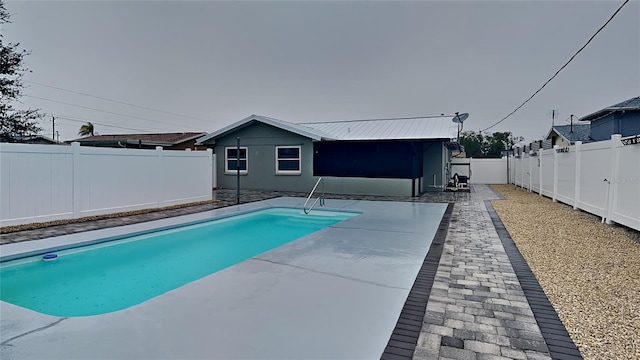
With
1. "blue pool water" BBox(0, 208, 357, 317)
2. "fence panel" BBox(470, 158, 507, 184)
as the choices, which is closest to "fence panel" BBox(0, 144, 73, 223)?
"blue pool water" BBox(0, 208, 357, 317)

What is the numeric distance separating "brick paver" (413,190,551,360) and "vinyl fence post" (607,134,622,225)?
4022 millimetres

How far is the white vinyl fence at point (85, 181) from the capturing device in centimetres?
714

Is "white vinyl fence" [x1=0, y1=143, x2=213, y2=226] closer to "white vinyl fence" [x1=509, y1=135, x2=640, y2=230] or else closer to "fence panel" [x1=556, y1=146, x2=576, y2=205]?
"white vinyl fence" [x1=509, y1=135, x2=640, y2=230]

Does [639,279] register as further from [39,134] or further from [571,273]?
[39,134]

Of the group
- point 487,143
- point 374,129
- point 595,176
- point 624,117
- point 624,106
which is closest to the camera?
point 595,176

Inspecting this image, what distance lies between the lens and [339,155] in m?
15.2

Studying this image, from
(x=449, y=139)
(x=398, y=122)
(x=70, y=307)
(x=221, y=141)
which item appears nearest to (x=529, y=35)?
(x=449, y=139)

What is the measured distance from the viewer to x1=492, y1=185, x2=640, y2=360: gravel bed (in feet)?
8.93

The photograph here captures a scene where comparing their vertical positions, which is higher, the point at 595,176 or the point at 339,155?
the point at 339,155

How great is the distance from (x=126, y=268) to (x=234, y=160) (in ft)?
37.7

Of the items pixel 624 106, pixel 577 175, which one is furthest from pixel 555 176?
pixel 624 106

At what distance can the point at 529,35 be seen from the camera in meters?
12.4

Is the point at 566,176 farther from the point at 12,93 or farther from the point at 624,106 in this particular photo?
the point at 12,93

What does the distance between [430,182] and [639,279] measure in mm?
12742
